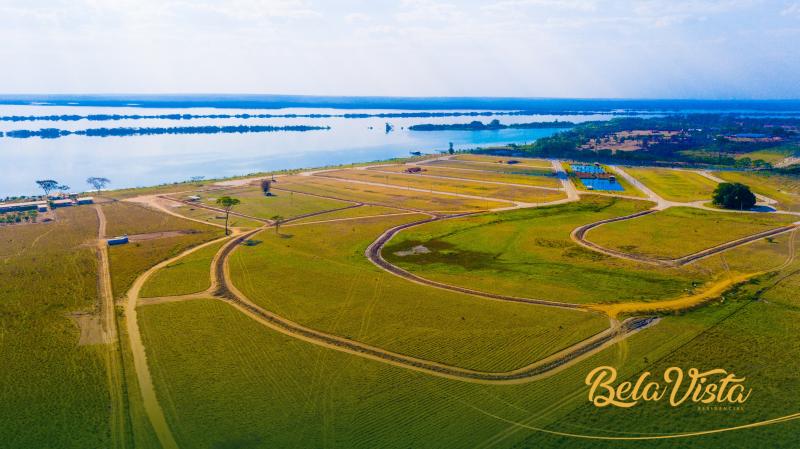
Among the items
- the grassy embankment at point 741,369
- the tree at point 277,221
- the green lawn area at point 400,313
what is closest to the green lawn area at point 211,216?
the tree at point 277,221

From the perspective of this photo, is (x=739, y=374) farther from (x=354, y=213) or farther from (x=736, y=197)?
(x=736, y=197)

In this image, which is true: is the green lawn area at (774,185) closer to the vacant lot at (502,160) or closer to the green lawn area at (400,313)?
the vacant lot at (502,160)

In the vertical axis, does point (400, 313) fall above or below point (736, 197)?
below

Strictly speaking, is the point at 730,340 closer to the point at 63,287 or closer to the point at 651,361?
the point at 651,361

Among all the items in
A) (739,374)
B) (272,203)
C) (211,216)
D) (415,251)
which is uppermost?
(272,203)

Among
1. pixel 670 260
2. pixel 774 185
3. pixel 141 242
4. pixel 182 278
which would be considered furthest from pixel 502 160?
pixel 182 278

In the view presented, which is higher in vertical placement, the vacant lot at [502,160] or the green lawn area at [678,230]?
the vacant lot at [502,160]

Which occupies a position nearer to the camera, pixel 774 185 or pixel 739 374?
pixel 739 374
